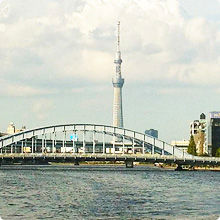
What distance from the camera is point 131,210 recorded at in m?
56.0

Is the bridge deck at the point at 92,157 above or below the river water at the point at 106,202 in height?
above

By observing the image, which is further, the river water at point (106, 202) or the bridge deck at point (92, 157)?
the bridge deck at point (92, 157)

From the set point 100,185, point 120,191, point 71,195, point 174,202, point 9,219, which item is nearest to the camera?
point 9,219

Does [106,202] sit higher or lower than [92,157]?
lower

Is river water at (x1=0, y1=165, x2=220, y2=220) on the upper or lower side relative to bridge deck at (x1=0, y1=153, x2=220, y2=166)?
lower

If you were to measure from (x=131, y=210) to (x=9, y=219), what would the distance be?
34.0 ft

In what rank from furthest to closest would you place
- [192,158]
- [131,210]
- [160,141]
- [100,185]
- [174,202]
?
[160,141], [192,158], [100,185], [174,202], [131,210]

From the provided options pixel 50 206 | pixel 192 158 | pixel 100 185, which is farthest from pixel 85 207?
pixel 192 158

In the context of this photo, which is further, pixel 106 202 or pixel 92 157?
pixel 92 157

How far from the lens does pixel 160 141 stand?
155750 mm

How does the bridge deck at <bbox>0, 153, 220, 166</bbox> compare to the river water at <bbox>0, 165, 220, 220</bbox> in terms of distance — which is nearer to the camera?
the river water at <bbox>0, 165, 220, 220</bbox>

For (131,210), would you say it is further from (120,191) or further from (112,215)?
(120,191)

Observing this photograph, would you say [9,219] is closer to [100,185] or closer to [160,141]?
[100,185]

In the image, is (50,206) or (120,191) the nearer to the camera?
(50,206)
